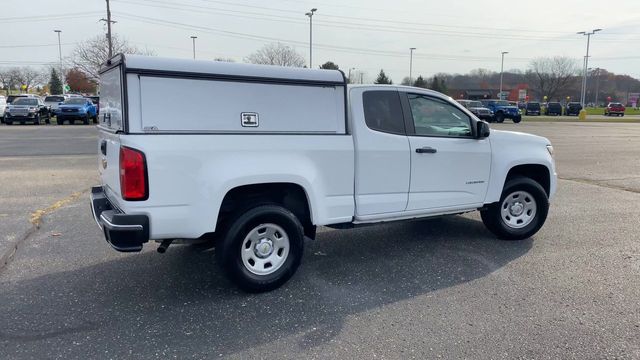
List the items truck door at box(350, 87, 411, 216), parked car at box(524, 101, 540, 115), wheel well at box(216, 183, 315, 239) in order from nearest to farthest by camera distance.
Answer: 1. wheel well at box(216, 183, 315, 239)
2. truck door at box(350, 87, 411, 216)
3. parked car at box(524, 101, 540, 115)

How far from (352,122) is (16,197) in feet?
21.2

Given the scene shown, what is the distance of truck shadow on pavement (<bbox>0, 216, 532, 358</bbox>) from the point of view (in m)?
3.54

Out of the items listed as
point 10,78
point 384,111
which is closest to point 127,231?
point 384,111

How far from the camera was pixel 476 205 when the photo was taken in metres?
5.67

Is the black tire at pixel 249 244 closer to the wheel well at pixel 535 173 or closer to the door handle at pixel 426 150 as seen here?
the door handle at pixel 426 150

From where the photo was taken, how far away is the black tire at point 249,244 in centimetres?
418

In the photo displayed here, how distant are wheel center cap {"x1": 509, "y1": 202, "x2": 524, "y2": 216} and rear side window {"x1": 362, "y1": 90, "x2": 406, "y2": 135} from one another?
79.0 inches

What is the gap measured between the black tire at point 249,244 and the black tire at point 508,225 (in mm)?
2761

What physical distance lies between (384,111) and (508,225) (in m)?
2.34

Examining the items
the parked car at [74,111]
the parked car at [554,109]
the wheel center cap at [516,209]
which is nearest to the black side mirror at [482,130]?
the wheel center cap at [516,209]

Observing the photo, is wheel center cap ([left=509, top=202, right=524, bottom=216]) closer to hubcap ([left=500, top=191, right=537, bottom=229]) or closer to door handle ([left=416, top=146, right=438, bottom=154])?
hubcap ([left=500, top=191, right=537, bottom=229])

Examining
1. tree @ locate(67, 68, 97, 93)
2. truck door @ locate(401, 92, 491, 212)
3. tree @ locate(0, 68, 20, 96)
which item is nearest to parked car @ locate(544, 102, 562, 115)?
tree @ locate(67, 68, 97, 93)

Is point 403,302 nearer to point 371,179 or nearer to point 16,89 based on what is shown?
point 371,179

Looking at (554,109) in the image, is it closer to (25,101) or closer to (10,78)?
(25,101)
